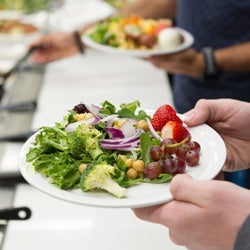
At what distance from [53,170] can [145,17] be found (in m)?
1.83

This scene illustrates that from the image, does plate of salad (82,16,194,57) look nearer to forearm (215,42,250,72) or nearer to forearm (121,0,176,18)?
forearm (215,42,250,72)

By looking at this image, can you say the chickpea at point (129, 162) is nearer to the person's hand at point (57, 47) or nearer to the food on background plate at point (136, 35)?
the food on background plate at point (136, 35)

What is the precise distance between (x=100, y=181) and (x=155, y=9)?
1.85 meters

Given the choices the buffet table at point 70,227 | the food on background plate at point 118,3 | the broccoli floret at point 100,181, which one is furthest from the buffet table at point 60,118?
the food on background plate at point 118,3

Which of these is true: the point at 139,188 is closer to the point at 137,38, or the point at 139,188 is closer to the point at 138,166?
the point at 138,166

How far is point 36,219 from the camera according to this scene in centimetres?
124

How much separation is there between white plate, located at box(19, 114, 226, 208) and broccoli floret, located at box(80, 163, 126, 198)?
0.04 feet

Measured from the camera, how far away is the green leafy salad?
89 centimetres

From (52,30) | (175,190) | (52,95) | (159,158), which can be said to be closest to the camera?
(175,190)

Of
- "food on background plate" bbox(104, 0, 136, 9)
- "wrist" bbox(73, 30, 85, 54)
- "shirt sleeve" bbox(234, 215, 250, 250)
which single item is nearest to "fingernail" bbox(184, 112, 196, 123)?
"shirt sleeve" bbox(234, 215, 250, 250)

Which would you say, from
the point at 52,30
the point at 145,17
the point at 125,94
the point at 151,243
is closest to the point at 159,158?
the point at 151,243

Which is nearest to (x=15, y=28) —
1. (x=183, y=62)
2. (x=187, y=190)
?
(x=183, y=62)

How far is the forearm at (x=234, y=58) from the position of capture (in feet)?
6.00

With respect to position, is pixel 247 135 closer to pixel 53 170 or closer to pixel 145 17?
pixel 53 170
